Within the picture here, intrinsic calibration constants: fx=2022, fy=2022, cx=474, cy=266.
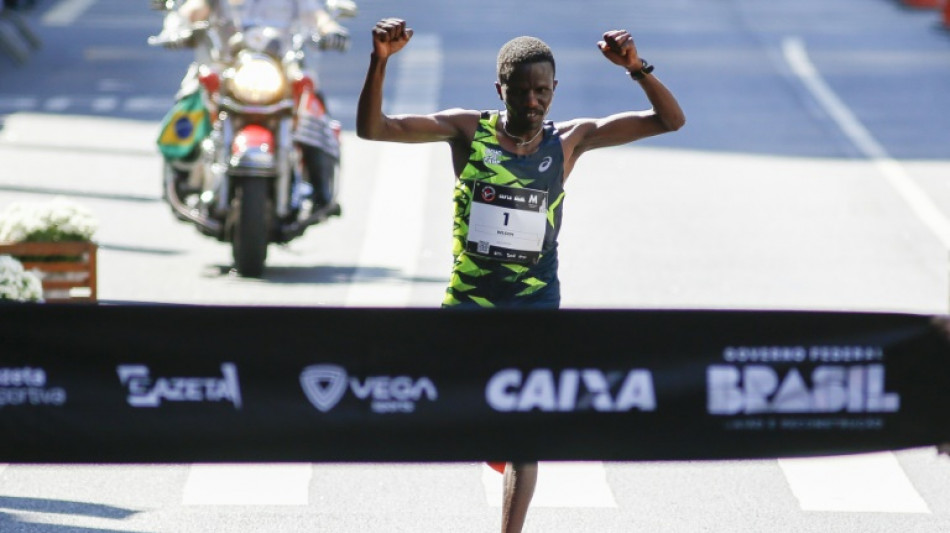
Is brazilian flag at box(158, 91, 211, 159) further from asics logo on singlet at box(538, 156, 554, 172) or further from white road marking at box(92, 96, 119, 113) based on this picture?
white road marking at box(92, 96, 119, 113)

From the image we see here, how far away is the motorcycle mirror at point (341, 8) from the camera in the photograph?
44.6ft

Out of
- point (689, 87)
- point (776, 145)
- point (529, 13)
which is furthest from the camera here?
point (529, 13)

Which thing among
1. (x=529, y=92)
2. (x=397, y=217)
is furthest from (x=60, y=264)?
(x=397, y=217)

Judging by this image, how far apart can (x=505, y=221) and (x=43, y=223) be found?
16.5 feet

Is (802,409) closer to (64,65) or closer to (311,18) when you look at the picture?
(311,18)

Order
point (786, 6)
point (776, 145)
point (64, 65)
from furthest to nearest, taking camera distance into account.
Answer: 1. point (786, 6)
2. point (64, 65)
3. point (776, 145)

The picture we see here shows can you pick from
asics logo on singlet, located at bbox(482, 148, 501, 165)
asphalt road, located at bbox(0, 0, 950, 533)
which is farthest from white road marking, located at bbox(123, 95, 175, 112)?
asics logo on singlet, located at bbox(482, 148, 501, 165)

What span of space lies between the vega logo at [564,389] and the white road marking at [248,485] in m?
2.25

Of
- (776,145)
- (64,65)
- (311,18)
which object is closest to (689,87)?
(776,145)

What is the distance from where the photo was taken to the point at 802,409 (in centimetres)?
634

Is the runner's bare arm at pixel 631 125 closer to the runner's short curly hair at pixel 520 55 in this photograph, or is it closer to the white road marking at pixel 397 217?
the runner's short curly hair at pixel 520 55

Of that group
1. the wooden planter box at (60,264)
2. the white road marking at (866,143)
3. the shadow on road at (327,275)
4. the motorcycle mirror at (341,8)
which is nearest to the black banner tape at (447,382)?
the wooden planter box at (60,264)

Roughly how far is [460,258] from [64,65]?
21755 mm

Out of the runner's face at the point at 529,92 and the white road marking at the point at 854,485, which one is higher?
the runner's face at the point at 529,92
